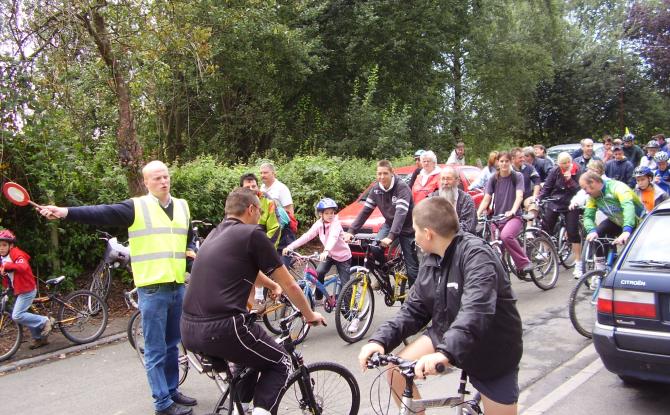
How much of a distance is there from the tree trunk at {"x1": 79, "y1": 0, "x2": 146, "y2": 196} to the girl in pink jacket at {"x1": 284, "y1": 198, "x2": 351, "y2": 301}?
3.32 m

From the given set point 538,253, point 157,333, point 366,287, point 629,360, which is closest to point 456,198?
point 366,287

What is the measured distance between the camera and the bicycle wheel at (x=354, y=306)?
6.82 metres

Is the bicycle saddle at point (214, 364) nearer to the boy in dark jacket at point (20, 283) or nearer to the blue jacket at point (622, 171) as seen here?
the boy in dark jacket at point (20, 283)

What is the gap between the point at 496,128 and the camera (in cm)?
3106

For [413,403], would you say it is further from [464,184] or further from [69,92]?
[464,184]

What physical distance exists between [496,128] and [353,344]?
85.6 ft

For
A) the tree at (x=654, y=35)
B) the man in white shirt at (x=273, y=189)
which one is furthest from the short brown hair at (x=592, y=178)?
the tree at (x=654, y=35)

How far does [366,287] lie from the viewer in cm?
705

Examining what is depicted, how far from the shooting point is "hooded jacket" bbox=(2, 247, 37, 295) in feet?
23.1

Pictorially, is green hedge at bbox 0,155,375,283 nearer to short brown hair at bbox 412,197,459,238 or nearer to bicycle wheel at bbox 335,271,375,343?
bicycle wheel at bbox 335,271,375,343

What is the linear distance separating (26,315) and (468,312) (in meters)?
6.05

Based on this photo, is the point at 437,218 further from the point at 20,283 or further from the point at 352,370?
the point at 20,283

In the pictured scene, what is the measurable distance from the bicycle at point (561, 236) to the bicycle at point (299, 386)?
272 inches

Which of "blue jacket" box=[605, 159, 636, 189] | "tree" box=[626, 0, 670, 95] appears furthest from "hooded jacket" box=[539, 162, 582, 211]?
"tree" box=[626, 0, 670, 95]
